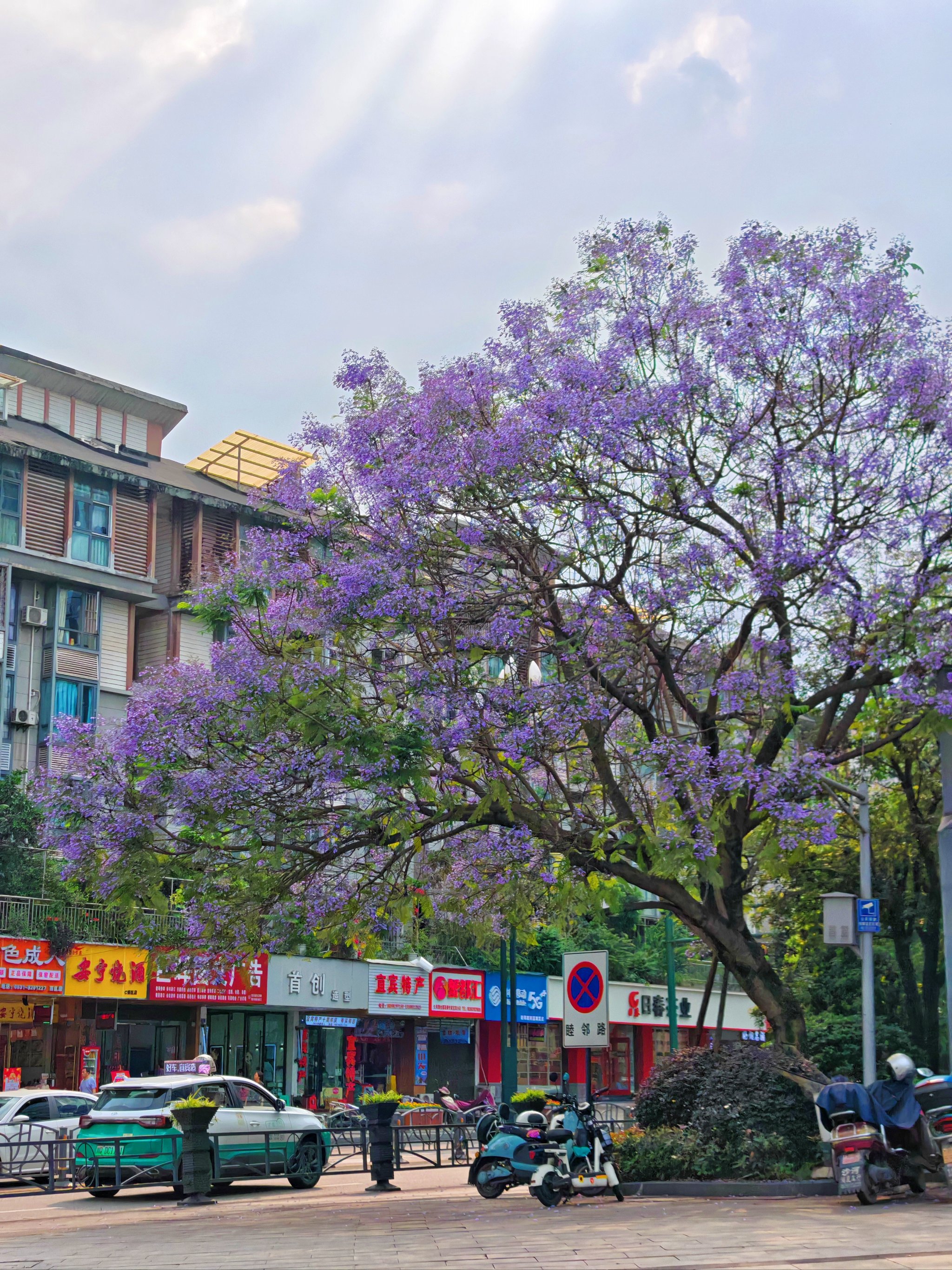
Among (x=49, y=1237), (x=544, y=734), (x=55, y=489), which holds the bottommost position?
(x=49, y=1237)

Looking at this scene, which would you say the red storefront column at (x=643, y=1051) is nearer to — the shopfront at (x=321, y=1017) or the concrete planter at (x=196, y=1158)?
the shopfront at (x=321, y=1017)

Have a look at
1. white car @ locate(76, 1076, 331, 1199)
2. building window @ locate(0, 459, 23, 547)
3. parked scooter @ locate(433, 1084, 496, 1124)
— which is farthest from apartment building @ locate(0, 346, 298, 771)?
white car @ locate(76, 1076, 331, 1199)

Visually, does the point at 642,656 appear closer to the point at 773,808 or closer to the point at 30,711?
the point at 773,808

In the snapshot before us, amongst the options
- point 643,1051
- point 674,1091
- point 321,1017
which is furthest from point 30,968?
point 643,1051

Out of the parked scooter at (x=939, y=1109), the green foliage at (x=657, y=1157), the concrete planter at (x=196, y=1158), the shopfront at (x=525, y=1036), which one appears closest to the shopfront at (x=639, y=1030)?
the shopfront at (x=525, y=1036)

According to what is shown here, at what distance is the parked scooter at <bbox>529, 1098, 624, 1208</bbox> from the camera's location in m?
14.6

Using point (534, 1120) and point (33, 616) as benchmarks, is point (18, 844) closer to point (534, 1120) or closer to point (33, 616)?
point (33, 616)

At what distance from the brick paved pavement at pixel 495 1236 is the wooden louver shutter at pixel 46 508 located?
25140 millimetres

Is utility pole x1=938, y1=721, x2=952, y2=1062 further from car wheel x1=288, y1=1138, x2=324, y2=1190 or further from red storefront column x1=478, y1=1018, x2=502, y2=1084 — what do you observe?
red storefront column x1=478, y1=1018, x2=502, y2=1084

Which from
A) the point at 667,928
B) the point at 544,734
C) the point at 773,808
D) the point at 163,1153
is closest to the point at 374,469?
the point at 544,734

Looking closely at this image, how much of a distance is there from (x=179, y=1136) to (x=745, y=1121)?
765 cm

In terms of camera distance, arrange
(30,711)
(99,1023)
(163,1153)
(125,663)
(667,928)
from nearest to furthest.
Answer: (163,1153) → (99,1023) → (30,711) → (125,663) → (667,928)

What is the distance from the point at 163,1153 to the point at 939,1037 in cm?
1759

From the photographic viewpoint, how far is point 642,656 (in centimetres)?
1727
